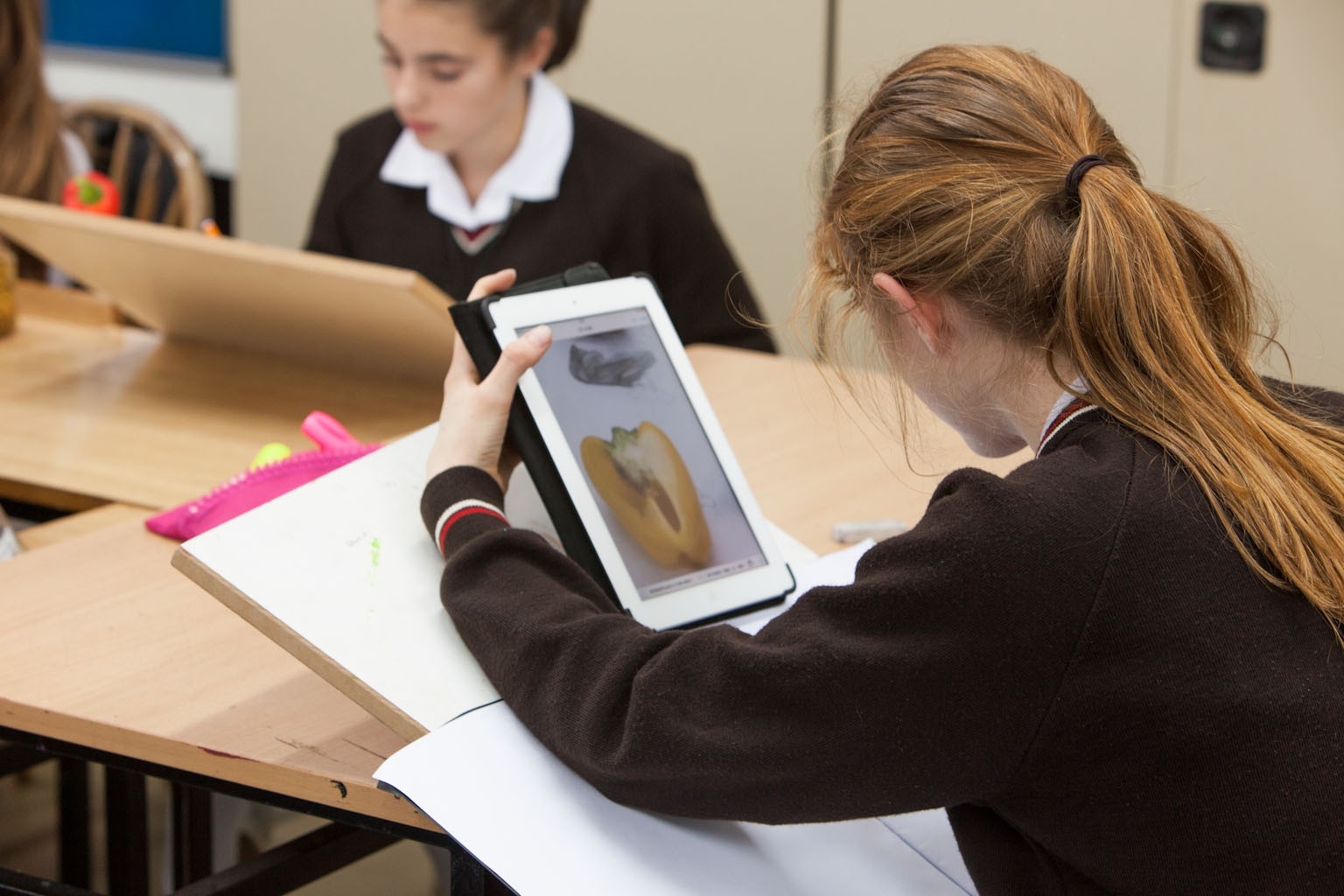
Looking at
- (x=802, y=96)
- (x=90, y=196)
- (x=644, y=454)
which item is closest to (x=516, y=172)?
(x=90, y=196)

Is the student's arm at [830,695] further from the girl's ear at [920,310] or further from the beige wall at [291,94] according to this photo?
the beige wall at [291,94]

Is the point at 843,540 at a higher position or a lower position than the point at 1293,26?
lower

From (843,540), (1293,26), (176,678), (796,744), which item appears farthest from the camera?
(1293,26)

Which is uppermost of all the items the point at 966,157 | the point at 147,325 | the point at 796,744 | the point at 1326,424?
the point at 966,157

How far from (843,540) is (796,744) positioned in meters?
0.52

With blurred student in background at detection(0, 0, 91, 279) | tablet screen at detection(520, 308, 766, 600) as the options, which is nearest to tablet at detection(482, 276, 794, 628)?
tablet screen at detection(520, 308, 766, 600)

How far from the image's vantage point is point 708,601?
1.04 meters

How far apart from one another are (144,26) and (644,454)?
279 cm

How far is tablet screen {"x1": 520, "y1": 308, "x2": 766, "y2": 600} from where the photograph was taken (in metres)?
1.03

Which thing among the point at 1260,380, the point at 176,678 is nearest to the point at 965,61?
the point at 1260,380

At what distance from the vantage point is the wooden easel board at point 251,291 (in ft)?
4.62

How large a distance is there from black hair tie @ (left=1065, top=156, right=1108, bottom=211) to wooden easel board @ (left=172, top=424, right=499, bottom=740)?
1.41ft

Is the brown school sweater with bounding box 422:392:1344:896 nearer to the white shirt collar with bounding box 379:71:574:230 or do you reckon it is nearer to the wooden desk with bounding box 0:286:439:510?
the wooden desk with bounding box 0:286:439:510

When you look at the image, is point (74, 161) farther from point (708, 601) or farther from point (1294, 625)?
point (1294, 625)
